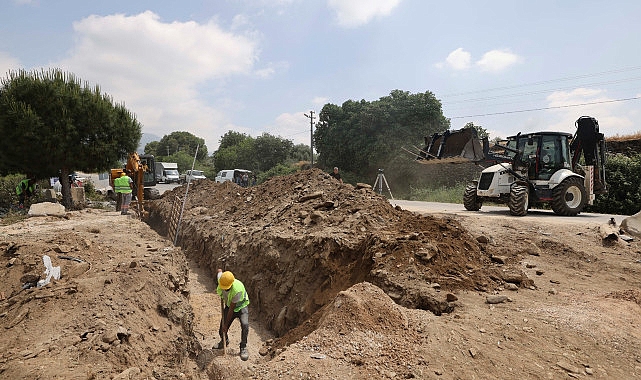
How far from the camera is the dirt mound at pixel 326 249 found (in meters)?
5.37

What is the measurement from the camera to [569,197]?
385 inches

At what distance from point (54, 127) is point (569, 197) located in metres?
17.7

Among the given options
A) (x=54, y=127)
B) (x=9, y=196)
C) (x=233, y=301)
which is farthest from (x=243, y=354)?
(x=9, y=196)

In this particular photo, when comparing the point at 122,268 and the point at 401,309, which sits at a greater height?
the point at 122,268

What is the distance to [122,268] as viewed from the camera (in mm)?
5367

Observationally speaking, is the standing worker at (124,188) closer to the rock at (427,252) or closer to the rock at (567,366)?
the rock at (427,252)

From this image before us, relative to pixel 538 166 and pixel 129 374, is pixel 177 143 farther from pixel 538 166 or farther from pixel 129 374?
pixel 129 374

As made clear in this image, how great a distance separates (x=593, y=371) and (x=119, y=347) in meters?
4.67

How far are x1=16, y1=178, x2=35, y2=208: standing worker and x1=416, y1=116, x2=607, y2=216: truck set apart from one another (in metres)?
15.5

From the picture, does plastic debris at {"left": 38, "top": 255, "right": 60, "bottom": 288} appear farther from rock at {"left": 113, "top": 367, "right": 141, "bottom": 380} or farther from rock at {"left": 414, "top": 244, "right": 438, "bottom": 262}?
rock at {"left": 414, "top": 244, "right": 438, "bottom": 262}

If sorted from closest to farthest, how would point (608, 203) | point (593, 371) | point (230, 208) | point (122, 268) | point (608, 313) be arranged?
1. point (593, 371)
2. point (608, 313)
3. point (122, 268)
4. point (230, 208)
5. point (608, 203)

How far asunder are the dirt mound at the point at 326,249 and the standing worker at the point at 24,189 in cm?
887

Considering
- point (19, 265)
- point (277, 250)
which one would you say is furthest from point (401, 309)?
point (19, 265)

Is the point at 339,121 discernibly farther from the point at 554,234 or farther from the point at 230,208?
the point at 554,234
